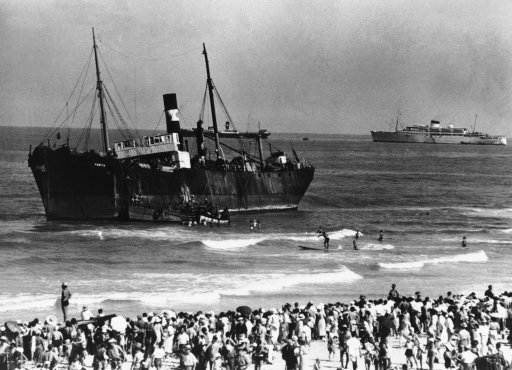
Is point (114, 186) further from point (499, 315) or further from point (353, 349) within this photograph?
point (353, 349)

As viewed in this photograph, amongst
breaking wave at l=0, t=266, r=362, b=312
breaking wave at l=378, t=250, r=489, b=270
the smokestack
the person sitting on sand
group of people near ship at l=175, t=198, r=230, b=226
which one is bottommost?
breaking wave at l=0, t=266, r=362, b=312

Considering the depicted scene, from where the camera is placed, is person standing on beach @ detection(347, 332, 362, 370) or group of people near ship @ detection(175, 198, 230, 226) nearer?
person standing on beach @ detection(347, 332, 362, 370)

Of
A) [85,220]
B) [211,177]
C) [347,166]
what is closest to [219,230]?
[211,177]

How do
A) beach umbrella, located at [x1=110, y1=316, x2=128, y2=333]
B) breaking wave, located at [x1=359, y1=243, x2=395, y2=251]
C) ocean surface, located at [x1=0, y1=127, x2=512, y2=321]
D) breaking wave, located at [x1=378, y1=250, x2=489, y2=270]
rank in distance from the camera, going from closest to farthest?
beach umbrella, located at [x1=110, y1=316, x2=128, y2=333], ocean surface, located at [x1=0, y1=127, x2=512, y2=321], breaking wave, located at [x1=378, y1=250, x2=489, y2=270], breaking wave, located at [x1=359, y1=243, x2=395, y2=251]

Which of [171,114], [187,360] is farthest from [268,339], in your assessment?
[171,114]

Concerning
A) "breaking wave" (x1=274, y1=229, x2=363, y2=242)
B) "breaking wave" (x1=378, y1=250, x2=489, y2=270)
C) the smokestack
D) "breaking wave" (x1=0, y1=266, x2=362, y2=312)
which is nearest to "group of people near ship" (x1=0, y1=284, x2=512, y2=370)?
"breaking wave" (x1=0, y1=266, x2=362, y2=312)

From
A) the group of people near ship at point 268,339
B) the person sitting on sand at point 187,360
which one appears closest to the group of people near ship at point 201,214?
the group of people near ship at point 268,339

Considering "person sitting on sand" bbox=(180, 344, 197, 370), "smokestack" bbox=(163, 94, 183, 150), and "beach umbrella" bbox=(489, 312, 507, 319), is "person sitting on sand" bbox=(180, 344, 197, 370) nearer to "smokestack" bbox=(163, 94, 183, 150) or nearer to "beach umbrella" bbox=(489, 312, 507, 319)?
"beach umbrella" bbox=(489, 312, 507, 319)
